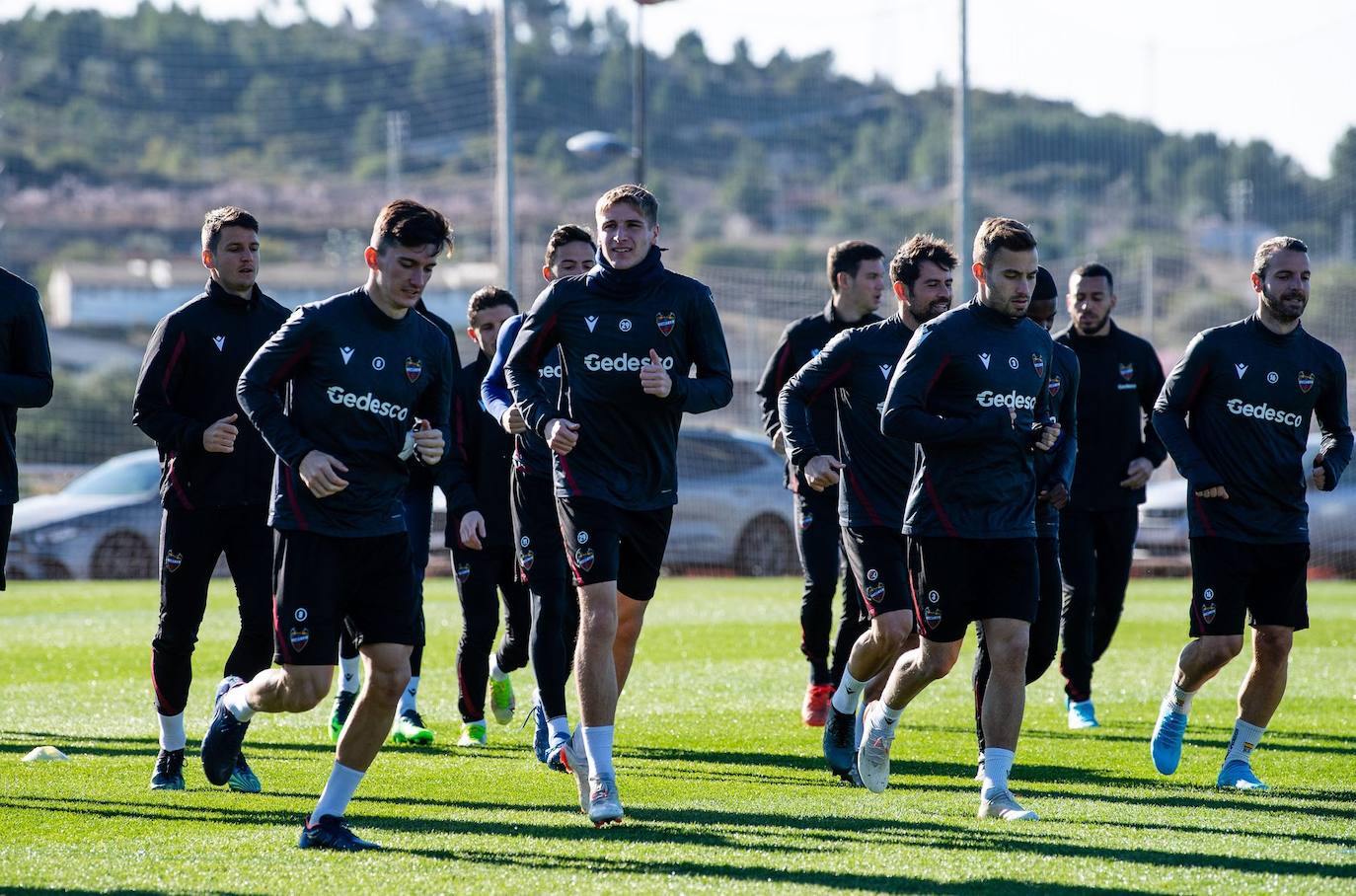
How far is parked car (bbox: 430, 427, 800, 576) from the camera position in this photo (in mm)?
21969

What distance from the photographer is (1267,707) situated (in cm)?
774

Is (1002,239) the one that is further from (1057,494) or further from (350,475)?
(350,475)

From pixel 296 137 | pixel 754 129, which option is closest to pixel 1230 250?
pixel 754 129

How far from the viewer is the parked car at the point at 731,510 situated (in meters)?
22.0

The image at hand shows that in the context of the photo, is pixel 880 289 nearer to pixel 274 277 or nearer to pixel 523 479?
pixel 523 479

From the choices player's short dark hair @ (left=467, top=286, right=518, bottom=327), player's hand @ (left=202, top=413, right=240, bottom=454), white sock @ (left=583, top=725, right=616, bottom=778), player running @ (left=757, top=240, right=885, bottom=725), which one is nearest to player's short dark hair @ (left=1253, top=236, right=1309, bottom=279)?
player running @ (left=757, top=240, right=885, bottom=725)

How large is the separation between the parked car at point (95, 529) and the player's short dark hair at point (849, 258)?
43.9 ft

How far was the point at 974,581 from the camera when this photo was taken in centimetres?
695

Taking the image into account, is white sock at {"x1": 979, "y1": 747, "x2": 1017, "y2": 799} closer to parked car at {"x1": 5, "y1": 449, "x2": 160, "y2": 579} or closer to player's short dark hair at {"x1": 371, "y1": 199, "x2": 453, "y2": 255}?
player's short dark hair at {"x1": 371, "y1": 199, "x2": 453, "y2": 255}

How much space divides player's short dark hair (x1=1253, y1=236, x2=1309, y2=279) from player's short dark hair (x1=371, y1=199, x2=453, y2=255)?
3.55 meters

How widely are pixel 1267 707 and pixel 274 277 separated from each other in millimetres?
61177

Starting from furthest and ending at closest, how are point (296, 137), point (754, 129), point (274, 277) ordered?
point (296, 137) < point (274, 277) < point (754, 129)

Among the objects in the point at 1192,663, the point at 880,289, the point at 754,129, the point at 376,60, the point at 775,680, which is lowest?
the point at 775,680

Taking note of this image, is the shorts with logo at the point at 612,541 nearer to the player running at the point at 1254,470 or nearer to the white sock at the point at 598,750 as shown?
the white sock at the point at 598,750
